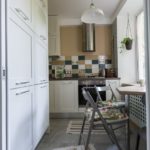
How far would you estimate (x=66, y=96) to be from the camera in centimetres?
438

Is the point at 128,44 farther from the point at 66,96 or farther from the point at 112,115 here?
the point at 112,115

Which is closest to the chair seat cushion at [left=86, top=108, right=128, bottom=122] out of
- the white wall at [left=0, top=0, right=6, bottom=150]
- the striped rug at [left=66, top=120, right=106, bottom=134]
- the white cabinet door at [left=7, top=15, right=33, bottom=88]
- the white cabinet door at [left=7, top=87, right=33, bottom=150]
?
the striped rug at [left=66, top=120, right=106, bottom=134]

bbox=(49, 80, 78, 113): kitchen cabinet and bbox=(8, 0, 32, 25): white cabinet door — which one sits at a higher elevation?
bbox=(8, 0, 32, 25): white cabinet door

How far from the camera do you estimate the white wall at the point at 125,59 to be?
4402 millimetres

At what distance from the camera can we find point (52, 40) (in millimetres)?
4625

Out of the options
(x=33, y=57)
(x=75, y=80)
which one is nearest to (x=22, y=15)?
(x=33, y=57)

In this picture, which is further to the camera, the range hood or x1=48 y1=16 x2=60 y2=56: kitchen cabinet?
the range hood

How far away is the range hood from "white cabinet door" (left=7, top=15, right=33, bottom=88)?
8.63 feet

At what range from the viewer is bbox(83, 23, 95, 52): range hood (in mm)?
4738

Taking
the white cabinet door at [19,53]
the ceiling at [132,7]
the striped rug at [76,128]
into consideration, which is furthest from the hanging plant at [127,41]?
the white cabinet door at [19,53]

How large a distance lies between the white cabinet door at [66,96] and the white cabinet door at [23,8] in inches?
90.9

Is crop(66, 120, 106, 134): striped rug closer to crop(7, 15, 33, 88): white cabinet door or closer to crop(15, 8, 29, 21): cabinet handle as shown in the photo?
crop(7, 15, 33, 88): white cabinet door

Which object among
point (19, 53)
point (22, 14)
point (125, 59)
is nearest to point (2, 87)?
point (19, 53)

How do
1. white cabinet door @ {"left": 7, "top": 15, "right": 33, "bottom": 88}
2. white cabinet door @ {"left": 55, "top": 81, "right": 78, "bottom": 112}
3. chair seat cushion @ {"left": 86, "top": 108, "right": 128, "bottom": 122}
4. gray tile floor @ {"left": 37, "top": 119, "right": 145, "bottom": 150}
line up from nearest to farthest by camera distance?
1. white cabinet door @ {"left": 7, "top": 15, "right": 33, "bottom": 88}
2. chair seat cushion @ {"left": 86, "top": 108, "right": 128, "bottom": 122}
3. gray tile floor @ {"left": 37, "top": 119, "right": 145, "bottom": 150}
4. white cabinet door @ {"left": 55, "top": 81, "right": 78, "bottom": 112}
